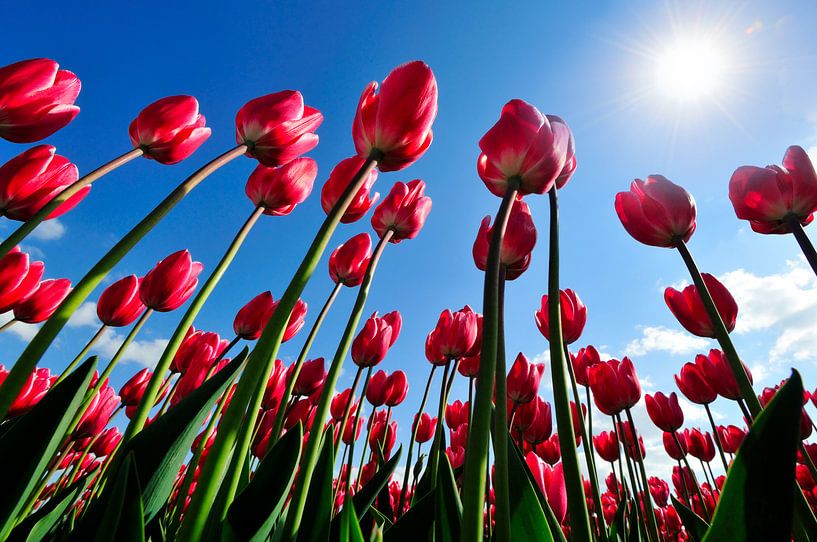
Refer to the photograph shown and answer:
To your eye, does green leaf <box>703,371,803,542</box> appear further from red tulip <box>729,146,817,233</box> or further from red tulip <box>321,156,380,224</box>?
red tulip <box>729,146,817,233</box>

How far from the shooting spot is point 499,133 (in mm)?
922

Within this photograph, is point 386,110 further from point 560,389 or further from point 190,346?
point 190,346

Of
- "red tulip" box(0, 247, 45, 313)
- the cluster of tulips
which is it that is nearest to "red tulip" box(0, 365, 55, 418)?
the cluster of tulips

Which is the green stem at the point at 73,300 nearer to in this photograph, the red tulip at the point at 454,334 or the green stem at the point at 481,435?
the green stem at the point at 481,435

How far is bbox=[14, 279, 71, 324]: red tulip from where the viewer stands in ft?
5.81

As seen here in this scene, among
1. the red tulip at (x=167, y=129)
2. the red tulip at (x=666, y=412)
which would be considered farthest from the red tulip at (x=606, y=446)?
the red tulip at (x=167, y=129)

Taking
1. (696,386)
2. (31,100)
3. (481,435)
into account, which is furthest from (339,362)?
(696,386)

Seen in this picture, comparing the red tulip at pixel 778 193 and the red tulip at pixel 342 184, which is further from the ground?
the red tulip at pixel 778 193

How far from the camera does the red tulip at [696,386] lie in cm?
248

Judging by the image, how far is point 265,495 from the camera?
2.56ft

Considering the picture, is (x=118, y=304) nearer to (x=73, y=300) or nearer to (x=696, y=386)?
(x=73, y=300)

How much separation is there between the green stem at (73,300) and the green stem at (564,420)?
2.64 feet

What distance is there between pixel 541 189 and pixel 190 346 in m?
1.84

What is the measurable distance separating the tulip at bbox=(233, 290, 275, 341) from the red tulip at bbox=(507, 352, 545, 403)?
1.18 metres
